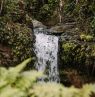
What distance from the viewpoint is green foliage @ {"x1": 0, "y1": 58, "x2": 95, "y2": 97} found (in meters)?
3.62

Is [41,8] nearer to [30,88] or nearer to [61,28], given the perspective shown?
[61,28]

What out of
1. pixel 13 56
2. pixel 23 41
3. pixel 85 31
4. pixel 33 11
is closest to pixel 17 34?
pixel 23 41

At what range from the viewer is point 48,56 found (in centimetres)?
1513

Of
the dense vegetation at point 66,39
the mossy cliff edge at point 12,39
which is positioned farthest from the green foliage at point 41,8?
the mossy cliff edge at point 12,39

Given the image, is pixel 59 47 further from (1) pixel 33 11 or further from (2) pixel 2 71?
(2) pixel 2 71


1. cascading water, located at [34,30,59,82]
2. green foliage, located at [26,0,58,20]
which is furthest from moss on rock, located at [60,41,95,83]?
green foliage, located at [26,0,58,20]

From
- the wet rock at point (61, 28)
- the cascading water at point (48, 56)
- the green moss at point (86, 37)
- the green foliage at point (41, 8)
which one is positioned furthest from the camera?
the green foliage at point (41, 8)

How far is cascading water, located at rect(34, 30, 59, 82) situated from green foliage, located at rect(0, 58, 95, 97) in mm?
10389

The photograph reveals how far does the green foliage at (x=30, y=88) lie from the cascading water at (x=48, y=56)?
10.4m

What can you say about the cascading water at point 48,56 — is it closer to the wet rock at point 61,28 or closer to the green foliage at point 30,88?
the wet rock at point 61,28

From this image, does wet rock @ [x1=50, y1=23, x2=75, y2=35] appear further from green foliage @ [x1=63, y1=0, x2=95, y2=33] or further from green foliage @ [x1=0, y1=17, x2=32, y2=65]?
green foliage @ [x1=0, y1=17, x2=32, y2=65]

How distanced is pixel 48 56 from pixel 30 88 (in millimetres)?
11090

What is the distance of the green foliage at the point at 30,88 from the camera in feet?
11.9

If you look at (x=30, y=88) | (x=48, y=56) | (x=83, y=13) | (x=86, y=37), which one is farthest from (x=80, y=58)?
(x=30, y=88)
